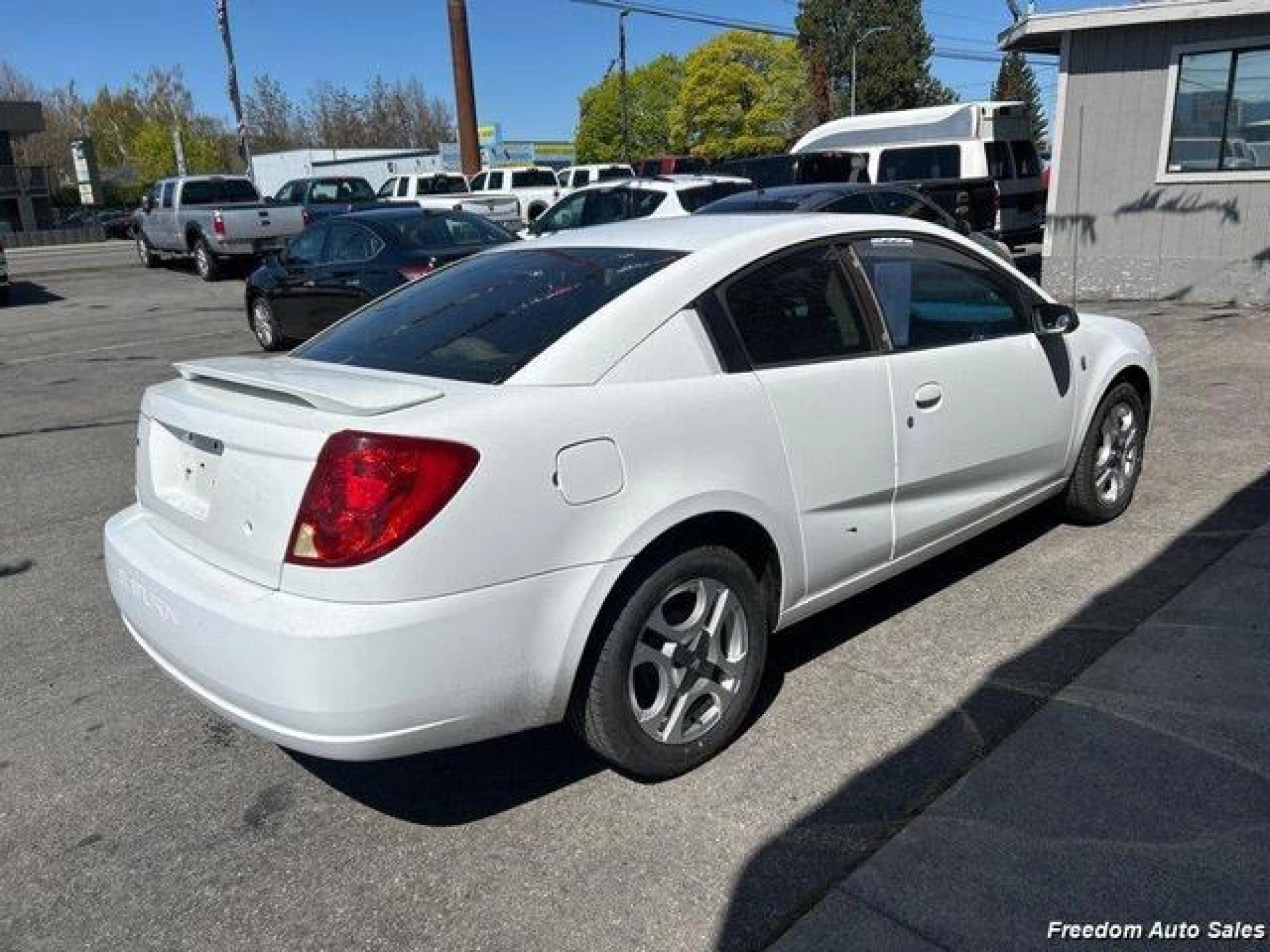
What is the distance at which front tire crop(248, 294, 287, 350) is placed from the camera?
35.4 ft

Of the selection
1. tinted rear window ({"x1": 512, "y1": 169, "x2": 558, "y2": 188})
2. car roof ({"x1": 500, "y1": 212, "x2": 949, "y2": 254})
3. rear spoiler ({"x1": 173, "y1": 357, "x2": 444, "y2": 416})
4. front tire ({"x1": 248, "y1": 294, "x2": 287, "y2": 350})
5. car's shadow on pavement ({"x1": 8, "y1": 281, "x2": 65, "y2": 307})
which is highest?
tinted rear window ({"x1": 512, "y1": 169, "x2": 558, "y2": 188})

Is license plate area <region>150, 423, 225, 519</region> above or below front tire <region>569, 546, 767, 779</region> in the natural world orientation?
above

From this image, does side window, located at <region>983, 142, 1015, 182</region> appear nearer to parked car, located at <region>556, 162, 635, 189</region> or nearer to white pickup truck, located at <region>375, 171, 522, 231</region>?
white pickup truck, located at <region>375, 171, 522, 231</region>

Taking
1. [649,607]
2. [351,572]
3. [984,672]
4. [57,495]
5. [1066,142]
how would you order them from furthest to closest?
[1066,142] → [57,495] → [984,672] → [649,607] → [351,572]

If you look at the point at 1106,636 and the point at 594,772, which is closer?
the point at 594,772

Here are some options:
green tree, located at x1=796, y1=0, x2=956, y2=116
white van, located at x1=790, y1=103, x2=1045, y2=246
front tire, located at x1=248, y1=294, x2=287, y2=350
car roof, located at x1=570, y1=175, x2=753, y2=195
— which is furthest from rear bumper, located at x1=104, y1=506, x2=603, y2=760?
green tree, located at x1=796, y1=0, x2=956, y2=116

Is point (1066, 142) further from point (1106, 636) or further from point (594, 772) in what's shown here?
point (594, 772)

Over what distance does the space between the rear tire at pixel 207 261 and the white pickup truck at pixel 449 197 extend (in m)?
4.20

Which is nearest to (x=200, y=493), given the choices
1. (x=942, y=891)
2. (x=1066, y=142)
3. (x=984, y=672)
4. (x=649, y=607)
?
(x=649, y=607)

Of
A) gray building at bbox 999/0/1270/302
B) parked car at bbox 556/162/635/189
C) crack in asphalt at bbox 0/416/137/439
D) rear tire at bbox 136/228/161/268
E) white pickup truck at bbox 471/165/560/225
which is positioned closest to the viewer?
crack in asphalt at bbox 0/416/137/439

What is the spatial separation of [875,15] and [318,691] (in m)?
76.9

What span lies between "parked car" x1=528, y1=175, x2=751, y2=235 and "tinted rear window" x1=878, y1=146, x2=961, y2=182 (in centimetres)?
332

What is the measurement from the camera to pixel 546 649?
259 centimetres

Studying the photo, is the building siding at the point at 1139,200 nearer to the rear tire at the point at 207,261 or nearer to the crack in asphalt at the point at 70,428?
the crack in asphalt at the point at 70,428
